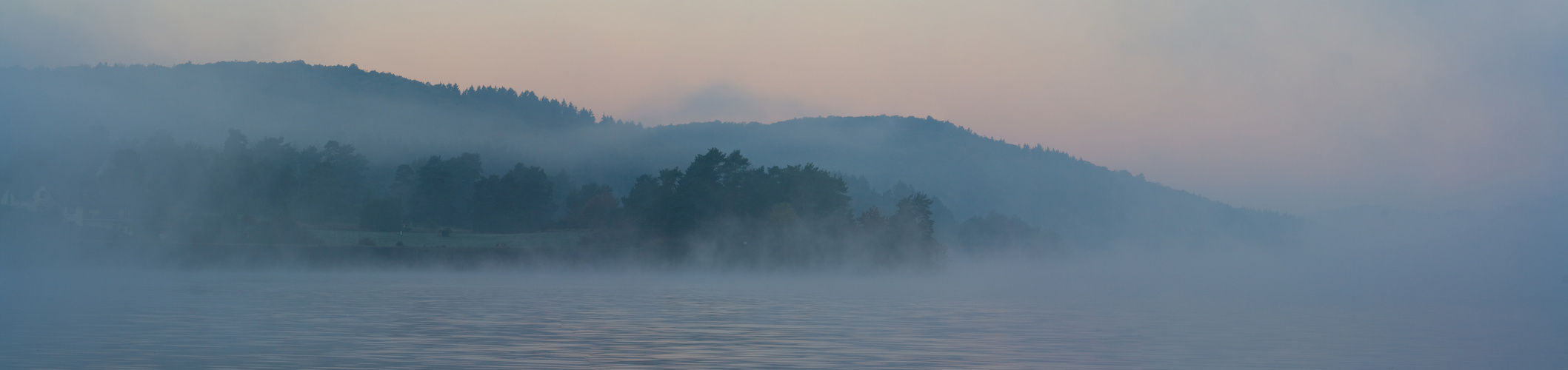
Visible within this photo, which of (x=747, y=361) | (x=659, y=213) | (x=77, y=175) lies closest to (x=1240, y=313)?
(x=747, y=361)

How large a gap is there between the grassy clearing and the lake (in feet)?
234

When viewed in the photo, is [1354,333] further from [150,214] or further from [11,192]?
[11,192]

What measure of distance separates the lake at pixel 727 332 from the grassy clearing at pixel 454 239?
71.3 meters

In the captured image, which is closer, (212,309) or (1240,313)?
(212,309)

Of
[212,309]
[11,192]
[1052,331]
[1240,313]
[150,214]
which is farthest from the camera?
[11,192]

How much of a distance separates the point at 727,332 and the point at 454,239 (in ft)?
358

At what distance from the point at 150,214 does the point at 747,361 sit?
112933mm

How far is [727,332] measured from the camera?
29.3 meters

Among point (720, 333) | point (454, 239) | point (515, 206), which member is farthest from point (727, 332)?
point (515, 206)

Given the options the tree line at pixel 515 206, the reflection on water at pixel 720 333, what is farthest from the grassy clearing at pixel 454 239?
the reflection on water at pixel 720 333

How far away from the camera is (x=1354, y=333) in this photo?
32719 mm

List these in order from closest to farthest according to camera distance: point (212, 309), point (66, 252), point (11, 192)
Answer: point (212, 309) → point (66, 252) → point (11, 192)

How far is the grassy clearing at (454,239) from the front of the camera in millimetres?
122875

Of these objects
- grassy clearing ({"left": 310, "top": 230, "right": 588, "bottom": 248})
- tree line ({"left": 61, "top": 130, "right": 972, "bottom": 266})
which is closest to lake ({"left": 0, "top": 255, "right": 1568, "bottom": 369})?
tree line ({"left": 61, "top": 130, "right": 972, "bottom": 266})
